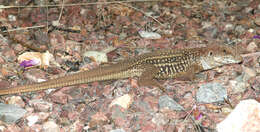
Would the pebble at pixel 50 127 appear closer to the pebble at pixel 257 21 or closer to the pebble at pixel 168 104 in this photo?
the pebble at pixel 168 104

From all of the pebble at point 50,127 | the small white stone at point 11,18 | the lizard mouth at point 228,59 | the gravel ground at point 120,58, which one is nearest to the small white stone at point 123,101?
the gravel ground at point 120,58

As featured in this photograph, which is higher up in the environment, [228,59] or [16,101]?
[228,59]

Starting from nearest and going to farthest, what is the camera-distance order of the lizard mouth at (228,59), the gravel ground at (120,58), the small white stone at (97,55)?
the gravel ground at (120,58) < the lizard mouth at (228,59) < the small white stone at (97,55)

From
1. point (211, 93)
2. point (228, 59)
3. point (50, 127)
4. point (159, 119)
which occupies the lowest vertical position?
point (50, 127)

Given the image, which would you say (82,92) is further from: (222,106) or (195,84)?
(222,106)

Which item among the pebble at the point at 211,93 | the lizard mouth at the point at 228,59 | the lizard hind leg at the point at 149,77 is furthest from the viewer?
the lizard mouth at the point at 228,59

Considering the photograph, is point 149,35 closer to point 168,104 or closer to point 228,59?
point 228,59

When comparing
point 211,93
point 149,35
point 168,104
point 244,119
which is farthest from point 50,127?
point 149,35
